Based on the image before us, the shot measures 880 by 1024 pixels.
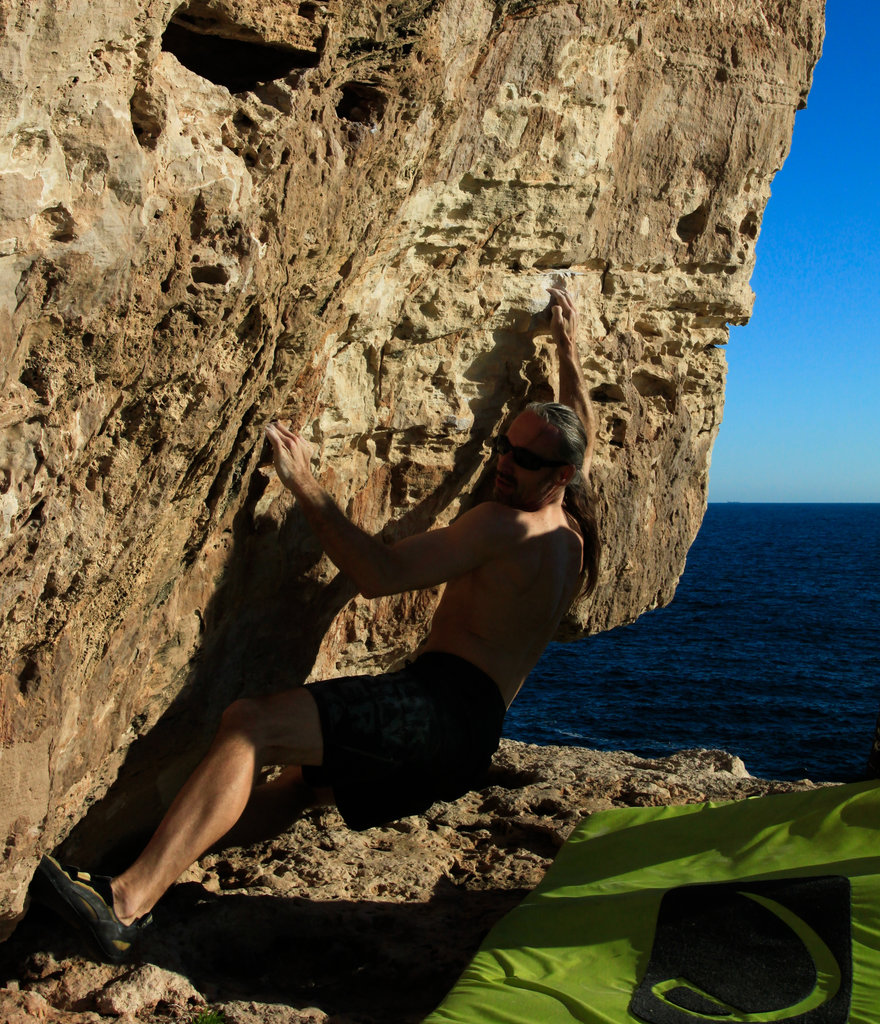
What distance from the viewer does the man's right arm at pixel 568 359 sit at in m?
4.50

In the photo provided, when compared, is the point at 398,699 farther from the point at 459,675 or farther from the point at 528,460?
the point at 528,460

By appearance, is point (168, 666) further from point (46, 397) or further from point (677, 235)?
point (677, 235)

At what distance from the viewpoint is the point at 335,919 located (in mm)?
3824

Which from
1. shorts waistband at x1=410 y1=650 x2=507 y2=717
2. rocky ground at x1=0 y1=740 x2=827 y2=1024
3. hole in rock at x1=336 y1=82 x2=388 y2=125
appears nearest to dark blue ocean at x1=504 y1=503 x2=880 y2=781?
rocky ground at x1=0 y1=740 x2=827 y2=1024

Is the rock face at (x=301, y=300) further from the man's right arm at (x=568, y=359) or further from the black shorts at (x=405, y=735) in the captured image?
the black shorts at (x=405, y=735)

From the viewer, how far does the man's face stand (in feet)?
12.6

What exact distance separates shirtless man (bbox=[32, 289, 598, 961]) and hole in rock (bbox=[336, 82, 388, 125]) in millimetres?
1109

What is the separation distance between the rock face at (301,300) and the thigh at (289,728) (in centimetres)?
54

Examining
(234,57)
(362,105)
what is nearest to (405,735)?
(362,105)

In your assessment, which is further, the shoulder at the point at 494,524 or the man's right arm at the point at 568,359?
the man's right arm at the point at 568,359

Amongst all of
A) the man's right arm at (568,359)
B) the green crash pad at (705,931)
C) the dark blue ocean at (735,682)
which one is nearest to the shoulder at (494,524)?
the man's right arm at (568,359)

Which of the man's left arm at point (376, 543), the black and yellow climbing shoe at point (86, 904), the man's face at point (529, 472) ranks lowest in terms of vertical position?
the black and yellow climbing shoe at point (86, 904)

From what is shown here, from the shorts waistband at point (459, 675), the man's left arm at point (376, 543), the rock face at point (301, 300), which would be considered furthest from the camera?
the shorts waistband at point (459, 675)

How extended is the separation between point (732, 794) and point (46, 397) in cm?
414
